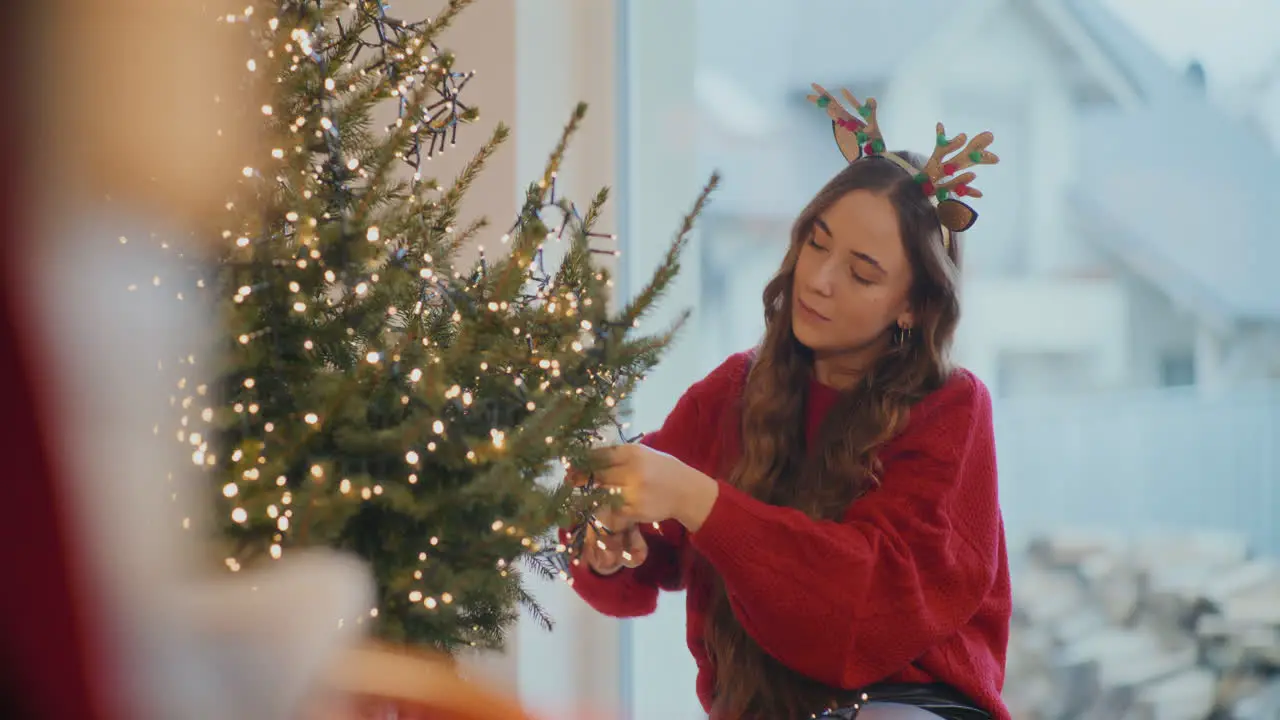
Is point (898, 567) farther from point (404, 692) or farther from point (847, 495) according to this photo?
point (404, 692)

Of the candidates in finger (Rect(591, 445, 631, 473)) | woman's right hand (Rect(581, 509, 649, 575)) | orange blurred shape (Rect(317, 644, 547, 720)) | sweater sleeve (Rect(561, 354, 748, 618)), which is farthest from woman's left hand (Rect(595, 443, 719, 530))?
orange blurred shape (Rect(317, 644, 547, 720))

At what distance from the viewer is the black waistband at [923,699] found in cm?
126

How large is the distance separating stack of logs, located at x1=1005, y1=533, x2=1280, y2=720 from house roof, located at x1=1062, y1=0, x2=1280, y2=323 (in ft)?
1.33

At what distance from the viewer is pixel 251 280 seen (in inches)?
32.4

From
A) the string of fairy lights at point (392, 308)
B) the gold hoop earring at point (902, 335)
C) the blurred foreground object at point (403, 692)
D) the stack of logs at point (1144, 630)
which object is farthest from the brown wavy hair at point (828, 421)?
the stack of logs at point (1144, 630)

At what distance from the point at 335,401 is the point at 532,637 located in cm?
125

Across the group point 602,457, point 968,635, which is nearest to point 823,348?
point 968,635

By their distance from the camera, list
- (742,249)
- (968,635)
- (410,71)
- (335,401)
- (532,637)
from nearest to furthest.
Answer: (335,401) < (410,71) < (968,635) < (532,637) < (742,249)

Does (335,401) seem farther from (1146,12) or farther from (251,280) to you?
(1146,12)

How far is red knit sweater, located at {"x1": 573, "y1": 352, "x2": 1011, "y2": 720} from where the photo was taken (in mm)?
1207

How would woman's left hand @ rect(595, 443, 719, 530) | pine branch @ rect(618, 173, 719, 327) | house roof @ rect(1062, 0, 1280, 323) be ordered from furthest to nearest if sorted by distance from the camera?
house roof @ rect(1062, 0, 1280, 323) → woman's left hand @ rect(595, 443, 719, 530) → pine branch @ rect(618, 173, 719, 327)

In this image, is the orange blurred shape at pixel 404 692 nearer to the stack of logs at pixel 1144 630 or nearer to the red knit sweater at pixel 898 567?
the red knit sweater at pixel 898 567

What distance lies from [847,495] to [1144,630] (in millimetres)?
871

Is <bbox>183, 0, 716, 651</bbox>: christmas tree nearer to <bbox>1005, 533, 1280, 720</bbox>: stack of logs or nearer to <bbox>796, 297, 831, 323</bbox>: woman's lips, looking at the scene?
<bbox>796, 297, 831, 323</bbox>: woman's lips
